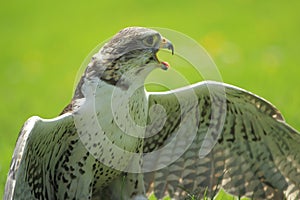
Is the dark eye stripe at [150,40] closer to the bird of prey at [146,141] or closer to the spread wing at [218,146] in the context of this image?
the bird of prey at [146,141]

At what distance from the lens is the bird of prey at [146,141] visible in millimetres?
5258

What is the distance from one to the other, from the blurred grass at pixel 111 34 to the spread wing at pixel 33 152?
208 cm

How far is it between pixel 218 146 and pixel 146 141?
574mm

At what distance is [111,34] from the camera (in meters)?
18.3

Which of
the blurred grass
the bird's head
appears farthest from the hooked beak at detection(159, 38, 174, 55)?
the blurred grass

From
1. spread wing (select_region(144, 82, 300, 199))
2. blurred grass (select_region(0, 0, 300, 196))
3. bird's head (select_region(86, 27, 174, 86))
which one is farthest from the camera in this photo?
blurred grass (select_region(0, 0, 300, 196))

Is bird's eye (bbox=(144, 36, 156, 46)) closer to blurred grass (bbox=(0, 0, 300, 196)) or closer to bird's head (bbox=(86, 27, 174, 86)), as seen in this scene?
bird's head (bbox=(86, 27, 174, 86))

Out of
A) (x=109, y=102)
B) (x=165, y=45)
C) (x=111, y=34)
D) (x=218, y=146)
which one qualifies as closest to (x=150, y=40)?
(x=165, y=45)

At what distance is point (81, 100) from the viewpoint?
17.6 ft

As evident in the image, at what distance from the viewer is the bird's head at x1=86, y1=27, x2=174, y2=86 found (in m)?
5.24

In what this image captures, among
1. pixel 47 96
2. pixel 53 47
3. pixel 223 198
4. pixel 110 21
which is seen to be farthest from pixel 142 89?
pixel 110 21

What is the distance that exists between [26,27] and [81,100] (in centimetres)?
1673

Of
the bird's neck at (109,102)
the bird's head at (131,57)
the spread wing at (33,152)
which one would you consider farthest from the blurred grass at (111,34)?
the bird's head at (131,57)

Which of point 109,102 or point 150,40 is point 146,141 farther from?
point 150,40
